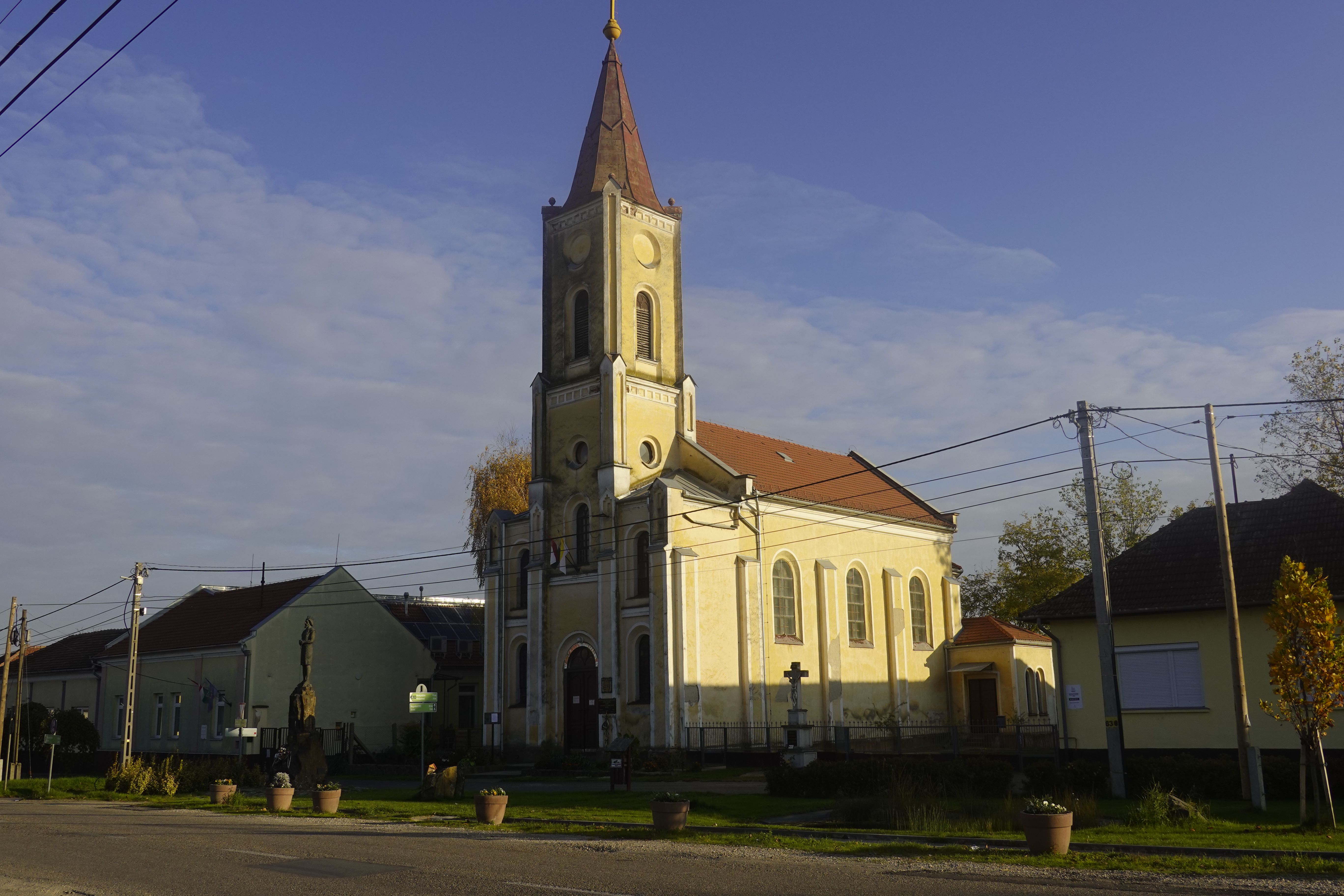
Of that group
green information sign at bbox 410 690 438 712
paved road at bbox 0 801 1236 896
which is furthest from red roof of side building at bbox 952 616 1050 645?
paved road at bbox 0 801 1236 896

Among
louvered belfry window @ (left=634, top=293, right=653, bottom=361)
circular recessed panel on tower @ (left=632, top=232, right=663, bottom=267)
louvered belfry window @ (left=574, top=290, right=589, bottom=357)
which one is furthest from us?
circular recessed panel on tower @ (left=632, top=232, right=663, bottom=267)

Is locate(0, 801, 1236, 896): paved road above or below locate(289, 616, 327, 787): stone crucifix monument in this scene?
below

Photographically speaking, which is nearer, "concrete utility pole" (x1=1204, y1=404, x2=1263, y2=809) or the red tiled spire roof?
"concrete utility pole" (x1=1204, y1=404, x2=1263, y2=809)

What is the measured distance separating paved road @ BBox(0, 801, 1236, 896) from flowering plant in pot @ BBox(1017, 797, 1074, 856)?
1919 millimetres

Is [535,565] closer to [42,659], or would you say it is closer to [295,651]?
[295,651]

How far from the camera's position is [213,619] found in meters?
47.6

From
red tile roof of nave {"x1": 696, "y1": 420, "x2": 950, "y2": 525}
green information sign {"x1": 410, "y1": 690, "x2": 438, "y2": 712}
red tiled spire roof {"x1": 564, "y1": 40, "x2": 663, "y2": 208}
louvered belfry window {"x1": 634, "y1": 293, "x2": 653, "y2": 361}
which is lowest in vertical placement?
green information sign {"x1": 410, "y1": 690, "x2": 438, "y2": 712}

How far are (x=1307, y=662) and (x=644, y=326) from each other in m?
28.6

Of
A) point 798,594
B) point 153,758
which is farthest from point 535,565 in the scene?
point 153,758

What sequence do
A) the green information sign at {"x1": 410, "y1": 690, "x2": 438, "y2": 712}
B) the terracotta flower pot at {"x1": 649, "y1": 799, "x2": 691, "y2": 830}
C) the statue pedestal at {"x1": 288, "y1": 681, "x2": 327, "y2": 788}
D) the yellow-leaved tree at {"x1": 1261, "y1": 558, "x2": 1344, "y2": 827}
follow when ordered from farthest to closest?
the statue pedestal at {"x1": 288, "y1": 681, "x2": 327, "y2": 788}
the green information sign at {"x1": 410, "y1": 690, "x2": 438, "y2": 712}
the terracotta flower pot at {"x1": 649, "y1": 799, "x2": 691, "y2": 830}
the yellow-leaved tree at {"x1": 1261, "y1": 558, "x2": 1344, "y2": 827}

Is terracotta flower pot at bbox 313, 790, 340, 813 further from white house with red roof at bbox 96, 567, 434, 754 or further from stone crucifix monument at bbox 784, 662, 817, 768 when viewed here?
white house with red roof at bbox 96, 567, 434, 754

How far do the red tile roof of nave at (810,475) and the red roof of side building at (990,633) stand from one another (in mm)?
4580

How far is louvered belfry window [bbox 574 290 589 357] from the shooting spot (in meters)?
41.8

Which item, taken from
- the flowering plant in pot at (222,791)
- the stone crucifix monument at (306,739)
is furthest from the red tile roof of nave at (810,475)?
the flowering plant in pot at (222,791)
